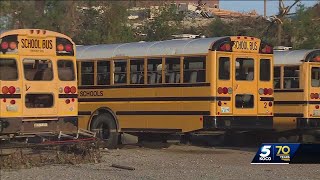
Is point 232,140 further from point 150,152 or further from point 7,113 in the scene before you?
point 7,113

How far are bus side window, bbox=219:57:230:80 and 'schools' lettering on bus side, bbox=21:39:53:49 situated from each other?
3.96 meters

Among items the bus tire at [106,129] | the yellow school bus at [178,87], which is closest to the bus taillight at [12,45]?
the yellow school bus at [178,87]

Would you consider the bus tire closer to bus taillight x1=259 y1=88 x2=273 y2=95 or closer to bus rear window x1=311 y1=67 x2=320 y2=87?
bus taillight x1=259 y1=88 x2=273 y2=95

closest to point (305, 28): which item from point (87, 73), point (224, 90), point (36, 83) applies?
point (87, 73)

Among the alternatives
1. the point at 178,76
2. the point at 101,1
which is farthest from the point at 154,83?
the point at 101,1

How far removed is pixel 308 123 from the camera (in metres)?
18.8

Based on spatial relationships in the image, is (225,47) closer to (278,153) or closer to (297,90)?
(297,90)

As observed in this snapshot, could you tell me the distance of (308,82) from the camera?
18812 mm

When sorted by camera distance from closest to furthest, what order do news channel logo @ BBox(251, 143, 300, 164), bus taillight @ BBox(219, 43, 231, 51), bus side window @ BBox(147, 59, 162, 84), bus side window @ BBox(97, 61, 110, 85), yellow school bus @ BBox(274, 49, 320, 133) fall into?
1. news channel logo @ BBox(251, 143, 300, 164)
2. bus taillight @ BBox(219, 43, 231, 51)
3. bus side window @ BBox(147, 59, 162, 84)
4. bus side window @ BBox(97, 61, 110, 85)
5. yellow school bus @ BBox(274, 49, 320, 133)

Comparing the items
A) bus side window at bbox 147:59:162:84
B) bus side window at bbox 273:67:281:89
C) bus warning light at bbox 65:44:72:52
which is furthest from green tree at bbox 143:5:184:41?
bus warning light at bbox 65:44:72:52

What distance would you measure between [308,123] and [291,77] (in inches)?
49.8

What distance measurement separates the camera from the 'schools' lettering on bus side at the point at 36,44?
14.5 meters

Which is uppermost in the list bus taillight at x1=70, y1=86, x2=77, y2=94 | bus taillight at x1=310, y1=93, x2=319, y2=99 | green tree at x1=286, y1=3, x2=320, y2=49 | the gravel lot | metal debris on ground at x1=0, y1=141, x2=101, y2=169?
green tree at x1=286, y1=3, x2=320, y2=49

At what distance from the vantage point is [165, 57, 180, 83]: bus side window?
1708 cm
